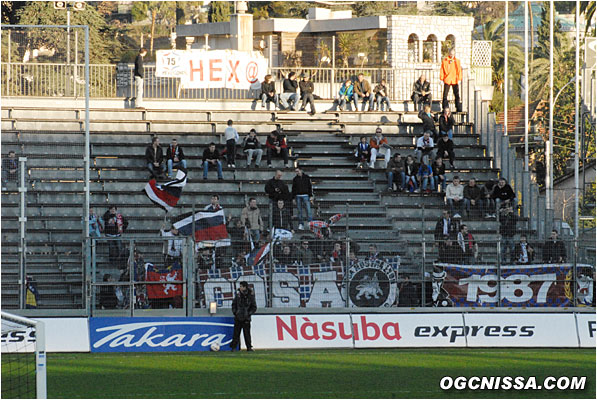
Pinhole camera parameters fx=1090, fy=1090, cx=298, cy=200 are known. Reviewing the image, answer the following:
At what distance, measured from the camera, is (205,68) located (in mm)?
34281

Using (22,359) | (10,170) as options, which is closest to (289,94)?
(10,170)

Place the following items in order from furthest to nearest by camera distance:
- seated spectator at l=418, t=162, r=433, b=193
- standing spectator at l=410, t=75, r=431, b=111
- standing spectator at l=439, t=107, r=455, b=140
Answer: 1. standing spectator at l=410, t=75, r=431, b=111
2. standing spectator at l=439, t=107, r=455, b=140
3. seated spectator at l=418, t=162, r=433, b=193

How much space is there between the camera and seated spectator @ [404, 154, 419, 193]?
29.5m

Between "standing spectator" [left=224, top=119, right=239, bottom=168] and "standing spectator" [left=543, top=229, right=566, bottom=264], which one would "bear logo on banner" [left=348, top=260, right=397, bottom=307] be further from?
"standing spectator" [left=224, top=119, right=239, bottom=168]

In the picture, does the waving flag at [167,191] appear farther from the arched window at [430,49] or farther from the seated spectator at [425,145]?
the arched window at [430,49]

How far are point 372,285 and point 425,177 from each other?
6689 millimetres

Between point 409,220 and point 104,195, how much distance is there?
801cm

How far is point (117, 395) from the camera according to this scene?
16.4 meters

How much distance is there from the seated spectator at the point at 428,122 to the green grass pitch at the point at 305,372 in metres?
11.5

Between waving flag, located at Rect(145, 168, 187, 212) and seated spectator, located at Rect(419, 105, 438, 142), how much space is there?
8364 millimetres

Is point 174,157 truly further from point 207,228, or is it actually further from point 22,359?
point 22,359

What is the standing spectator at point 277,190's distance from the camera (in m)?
27.0

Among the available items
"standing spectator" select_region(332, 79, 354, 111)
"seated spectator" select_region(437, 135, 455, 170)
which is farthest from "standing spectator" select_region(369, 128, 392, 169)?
"standing spectator" select_region(332, 79, 354, 111)

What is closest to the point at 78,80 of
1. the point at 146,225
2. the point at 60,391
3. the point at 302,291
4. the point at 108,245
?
the point at 146,225
